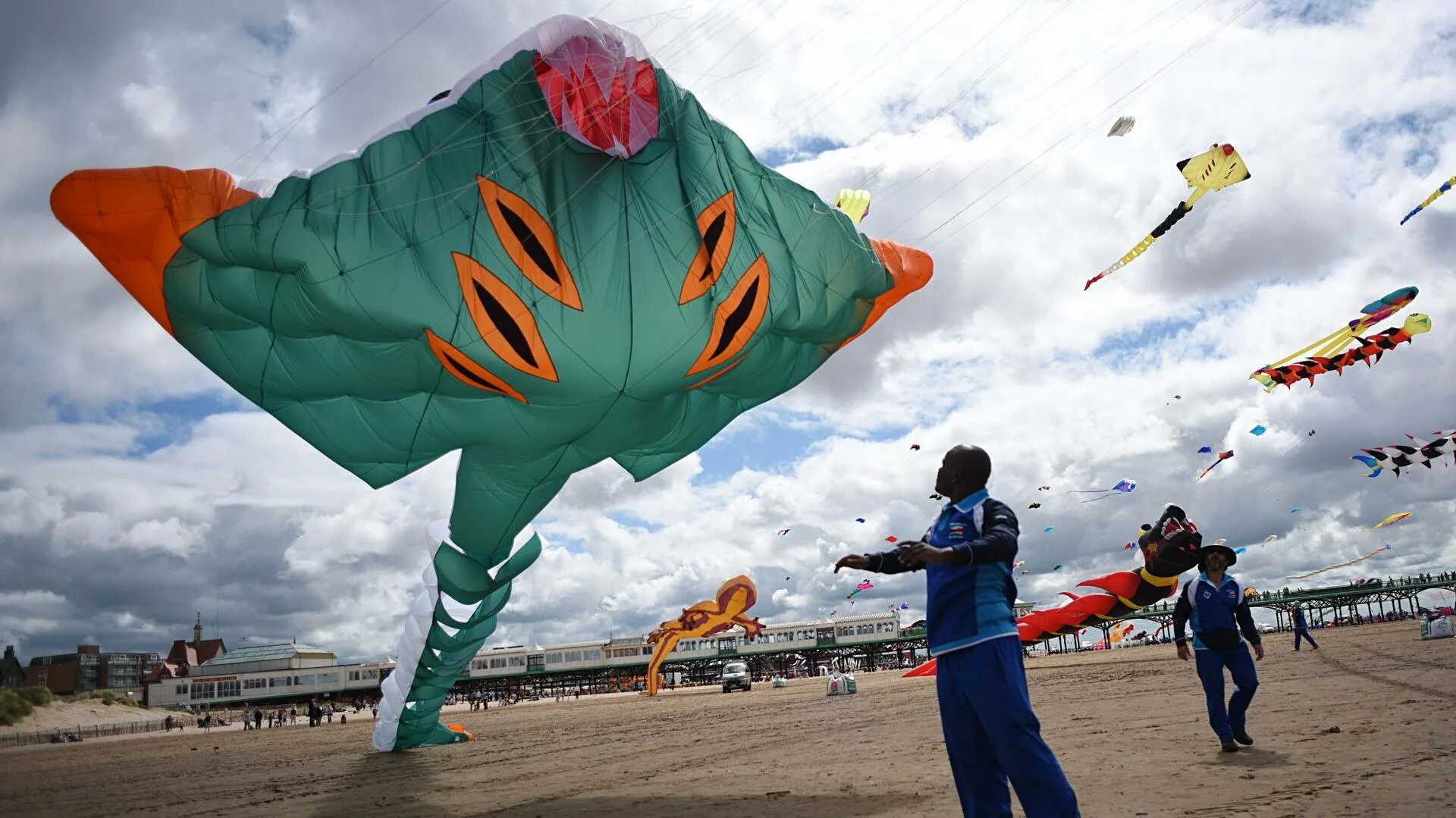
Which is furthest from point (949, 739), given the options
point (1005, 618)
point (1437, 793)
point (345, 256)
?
point (345, 256)

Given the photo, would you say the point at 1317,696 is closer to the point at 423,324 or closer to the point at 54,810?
the point at 423,324

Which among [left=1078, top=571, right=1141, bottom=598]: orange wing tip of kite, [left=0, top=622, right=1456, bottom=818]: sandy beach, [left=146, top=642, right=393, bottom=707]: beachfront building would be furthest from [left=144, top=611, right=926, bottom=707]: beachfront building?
[left=0, top=622, right=1456, bottom=818]: sandy beach

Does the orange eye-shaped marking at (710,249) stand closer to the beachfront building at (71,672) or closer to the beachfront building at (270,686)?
the beachfront building at (270,686)

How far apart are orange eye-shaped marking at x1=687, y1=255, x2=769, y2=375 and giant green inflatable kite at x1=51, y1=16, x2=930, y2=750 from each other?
0.02 meters

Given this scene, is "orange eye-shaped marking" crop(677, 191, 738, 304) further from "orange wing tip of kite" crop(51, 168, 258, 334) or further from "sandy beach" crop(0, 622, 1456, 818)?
"sandy beach" crop(0, 622, 1456, 818)

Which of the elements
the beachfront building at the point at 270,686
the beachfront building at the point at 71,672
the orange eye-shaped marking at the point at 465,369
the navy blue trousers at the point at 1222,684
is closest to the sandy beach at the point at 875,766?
the navy blue trousers at the point at 1222,684

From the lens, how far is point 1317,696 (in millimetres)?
10484

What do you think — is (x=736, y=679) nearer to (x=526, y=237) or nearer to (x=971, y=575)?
(x=526, y=237)

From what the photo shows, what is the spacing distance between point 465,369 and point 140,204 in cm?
266

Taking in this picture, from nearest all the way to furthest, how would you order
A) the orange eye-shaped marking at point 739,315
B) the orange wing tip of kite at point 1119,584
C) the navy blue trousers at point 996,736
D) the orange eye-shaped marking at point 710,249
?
the navy blue trousers at point 996,736 → the orange eye-shaped marking at point 710,249 → the orange eye-shaped marking at point 739,315 → the orange wing tip of kite at point 1119,584

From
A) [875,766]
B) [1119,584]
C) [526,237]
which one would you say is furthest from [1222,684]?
[1119,584]

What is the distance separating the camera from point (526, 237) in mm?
6676

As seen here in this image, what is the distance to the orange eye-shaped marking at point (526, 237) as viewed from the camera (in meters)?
6.66

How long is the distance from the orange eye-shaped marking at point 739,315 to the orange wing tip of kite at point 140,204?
3.64 m
